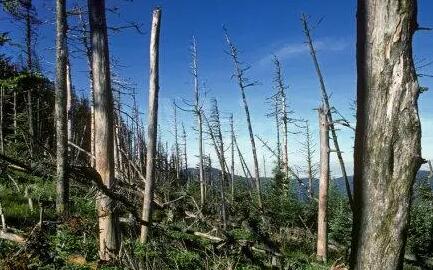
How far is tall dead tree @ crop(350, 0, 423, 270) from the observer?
10.1 feet

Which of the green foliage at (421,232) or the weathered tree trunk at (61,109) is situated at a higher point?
the weathered tree trunk at (61,109)

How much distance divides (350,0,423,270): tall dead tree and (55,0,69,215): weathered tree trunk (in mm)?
9871

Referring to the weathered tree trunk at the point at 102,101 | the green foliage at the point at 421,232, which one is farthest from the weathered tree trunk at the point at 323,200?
the weathered tree trunk at the point at 102,101

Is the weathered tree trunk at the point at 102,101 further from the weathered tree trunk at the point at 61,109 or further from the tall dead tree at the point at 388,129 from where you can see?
the tall dead tree at the point at 388,129

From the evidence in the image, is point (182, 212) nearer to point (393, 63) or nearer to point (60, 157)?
point (60, 157)

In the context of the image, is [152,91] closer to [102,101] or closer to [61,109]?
[61,109]

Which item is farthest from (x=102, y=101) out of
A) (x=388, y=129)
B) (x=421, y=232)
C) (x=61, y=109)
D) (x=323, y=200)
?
(x=421, y=232)

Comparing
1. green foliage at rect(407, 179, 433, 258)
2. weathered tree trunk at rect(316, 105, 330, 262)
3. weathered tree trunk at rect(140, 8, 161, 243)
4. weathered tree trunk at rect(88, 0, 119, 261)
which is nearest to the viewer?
weathered tree trunk at rect(88, 0, 119, 261)

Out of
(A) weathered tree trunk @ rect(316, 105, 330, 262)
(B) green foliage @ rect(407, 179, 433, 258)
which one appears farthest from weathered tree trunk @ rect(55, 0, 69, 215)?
(B) green foliage @ rect(407, 179, 433, 258)

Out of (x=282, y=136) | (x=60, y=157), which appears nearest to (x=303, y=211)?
(x=60, y=157)

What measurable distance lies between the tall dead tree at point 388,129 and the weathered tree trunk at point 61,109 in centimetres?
987

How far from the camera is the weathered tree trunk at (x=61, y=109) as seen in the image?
11625mm

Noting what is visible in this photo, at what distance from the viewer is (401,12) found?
10.0ft

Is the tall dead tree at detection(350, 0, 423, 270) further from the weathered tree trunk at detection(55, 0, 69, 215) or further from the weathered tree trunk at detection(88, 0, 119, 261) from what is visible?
the weathered tree trunk at detection(55, 0, 69, 215)
